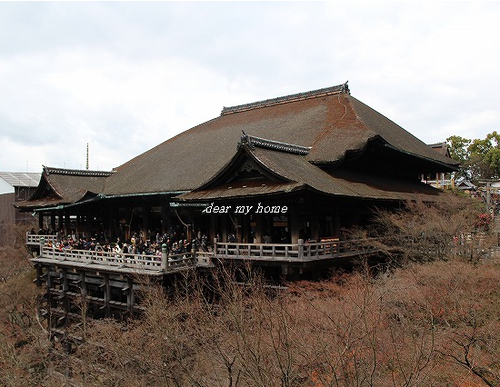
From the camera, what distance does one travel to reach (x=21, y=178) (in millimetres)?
48906

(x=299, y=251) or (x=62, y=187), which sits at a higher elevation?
(x=62, y=187)

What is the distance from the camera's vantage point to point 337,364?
975cm

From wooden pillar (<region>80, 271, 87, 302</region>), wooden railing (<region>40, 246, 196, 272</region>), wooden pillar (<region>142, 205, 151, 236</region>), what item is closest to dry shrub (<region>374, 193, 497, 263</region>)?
wooden railing (<region>40, 246, 196, 272</region>)

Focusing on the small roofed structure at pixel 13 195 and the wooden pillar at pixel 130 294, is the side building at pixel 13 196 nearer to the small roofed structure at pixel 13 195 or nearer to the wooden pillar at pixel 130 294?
the small roofed structure at pixel 13 195

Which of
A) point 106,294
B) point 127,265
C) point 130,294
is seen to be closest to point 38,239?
point 106,294

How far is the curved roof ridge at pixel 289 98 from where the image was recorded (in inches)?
1196

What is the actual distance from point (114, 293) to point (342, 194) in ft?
43.9

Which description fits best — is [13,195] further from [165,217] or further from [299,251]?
[299,251]

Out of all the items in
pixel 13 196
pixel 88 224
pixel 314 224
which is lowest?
pixel 314 224

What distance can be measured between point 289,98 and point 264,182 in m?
16.3

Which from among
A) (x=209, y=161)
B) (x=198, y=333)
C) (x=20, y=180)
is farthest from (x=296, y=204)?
(x=20, y=180)

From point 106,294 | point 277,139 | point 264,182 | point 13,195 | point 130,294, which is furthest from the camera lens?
point 13,195

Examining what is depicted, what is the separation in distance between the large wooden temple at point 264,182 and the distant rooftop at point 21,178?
17.6 metres

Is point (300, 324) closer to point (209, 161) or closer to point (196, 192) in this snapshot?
point (196, 192)
